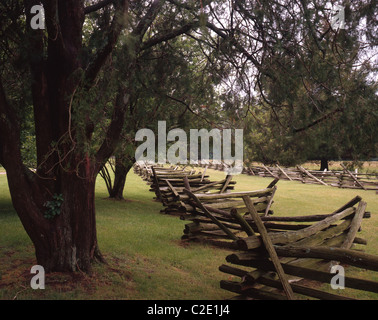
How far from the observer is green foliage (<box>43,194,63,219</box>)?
16.4 feet

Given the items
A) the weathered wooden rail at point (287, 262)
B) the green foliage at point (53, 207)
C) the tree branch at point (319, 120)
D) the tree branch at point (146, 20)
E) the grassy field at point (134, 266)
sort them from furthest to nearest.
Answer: the tree branch at point (146, 20) < the green foliage at point (53, 207) < the grassy field at point (134, 266) < the tree branch at point (319, 120) < the weathered wooden rail at point (287, 262)

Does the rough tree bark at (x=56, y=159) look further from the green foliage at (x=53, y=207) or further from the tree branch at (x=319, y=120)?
the tree branch at (x=319, y=120)

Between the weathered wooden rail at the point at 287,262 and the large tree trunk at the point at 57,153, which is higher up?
the large tree trunk at the point at 57,153

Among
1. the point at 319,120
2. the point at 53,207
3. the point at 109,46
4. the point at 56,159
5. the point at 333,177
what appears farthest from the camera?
the point at 333,177

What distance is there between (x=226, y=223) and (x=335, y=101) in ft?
13.9

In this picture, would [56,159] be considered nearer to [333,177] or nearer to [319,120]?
[319,120]

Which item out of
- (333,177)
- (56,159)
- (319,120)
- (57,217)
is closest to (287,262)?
(319,120)

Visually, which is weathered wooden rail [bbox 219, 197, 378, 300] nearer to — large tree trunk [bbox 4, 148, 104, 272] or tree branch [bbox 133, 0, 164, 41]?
large tree trunk [bbox 4, 148, 104, 272]

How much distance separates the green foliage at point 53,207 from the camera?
16.4ft

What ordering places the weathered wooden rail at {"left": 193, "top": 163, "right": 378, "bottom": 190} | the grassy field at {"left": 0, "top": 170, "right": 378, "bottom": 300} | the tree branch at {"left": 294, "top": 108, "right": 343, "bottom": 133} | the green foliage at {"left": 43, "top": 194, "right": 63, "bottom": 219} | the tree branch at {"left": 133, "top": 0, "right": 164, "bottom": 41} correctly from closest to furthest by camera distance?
1. the tree branch at {"left": 294, "top": 108, "right": 343, "bottom": 133}
2. the grassy field at {"left": 0, "top": 170, "right": 378, "bottom": 300}
3. the green foliage at {"left": 43, "top": 194, "right": 63, "bottom": 219}
4. the tree branch at {"left": 133, "top": 0, "right": 164, "bottom": 41}
5. the weathered wooden rail at {"left": 193, "top": 163, "right": 378, "bottom": 190}

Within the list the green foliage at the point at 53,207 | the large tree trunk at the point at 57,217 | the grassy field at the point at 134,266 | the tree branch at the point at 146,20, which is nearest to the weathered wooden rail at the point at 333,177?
the grassy field at the point at 134,266

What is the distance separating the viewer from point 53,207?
5.01 meters

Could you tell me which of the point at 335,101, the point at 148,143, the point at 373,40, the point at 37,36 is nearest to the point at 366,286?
the point at 335,101

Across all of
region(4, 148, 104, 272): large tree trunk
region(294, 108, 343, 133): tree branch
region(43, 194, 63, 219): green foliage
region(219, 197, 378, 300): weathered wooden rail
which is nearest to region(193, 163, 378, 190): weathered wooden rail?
region(294, 108, 343, 133): tree branch
